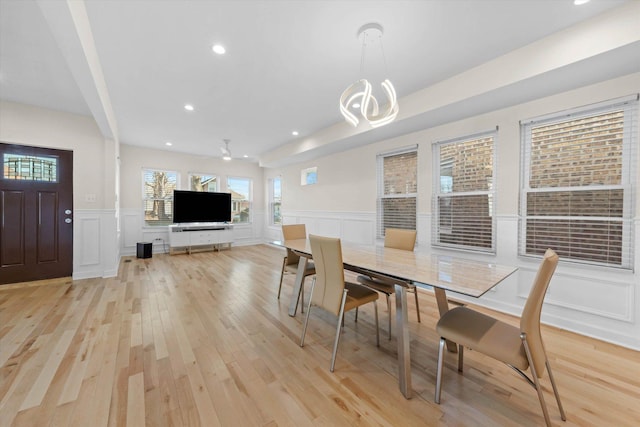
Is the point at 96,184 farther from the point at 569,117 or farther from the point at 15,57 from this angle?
the point at 569,117

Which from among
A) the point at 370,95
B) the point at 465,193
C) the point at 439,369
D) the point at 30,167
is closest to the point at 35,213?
the point at 30,167

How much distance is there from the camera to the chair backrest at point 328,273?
72.3 inches

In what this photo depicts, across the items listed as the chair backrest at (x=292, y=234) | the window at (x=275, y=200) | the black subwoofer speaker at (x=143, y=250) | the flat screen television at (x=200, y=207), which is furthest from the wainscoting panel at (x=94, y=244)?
the window at (x=275, y=200)

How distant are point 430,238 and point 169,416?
3454mm

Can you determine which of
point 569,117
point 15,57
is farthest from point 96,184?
point 569,117

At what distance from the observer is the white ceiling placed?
1.82 metres

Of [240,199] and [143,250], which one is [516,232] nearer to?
[240,199]

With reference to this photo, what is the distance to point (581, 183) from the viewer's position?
8.04 feet

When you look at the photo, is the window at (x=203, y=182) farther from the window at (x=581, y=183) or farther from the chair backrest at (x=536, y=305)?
the chair backrest at (x=536, y=305)

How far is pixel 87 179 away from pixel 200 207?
2667mm

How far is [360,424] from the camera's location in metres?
1.38

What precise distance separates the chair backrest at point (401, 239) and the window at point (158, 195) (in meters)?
5.99

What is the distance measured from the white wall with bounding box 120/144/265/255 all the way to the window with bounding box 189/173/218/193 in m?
0.11

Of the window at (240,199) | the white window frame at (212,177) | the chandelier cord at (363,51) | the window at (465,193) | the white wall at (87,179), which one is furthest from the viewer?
the window at (240,199)
